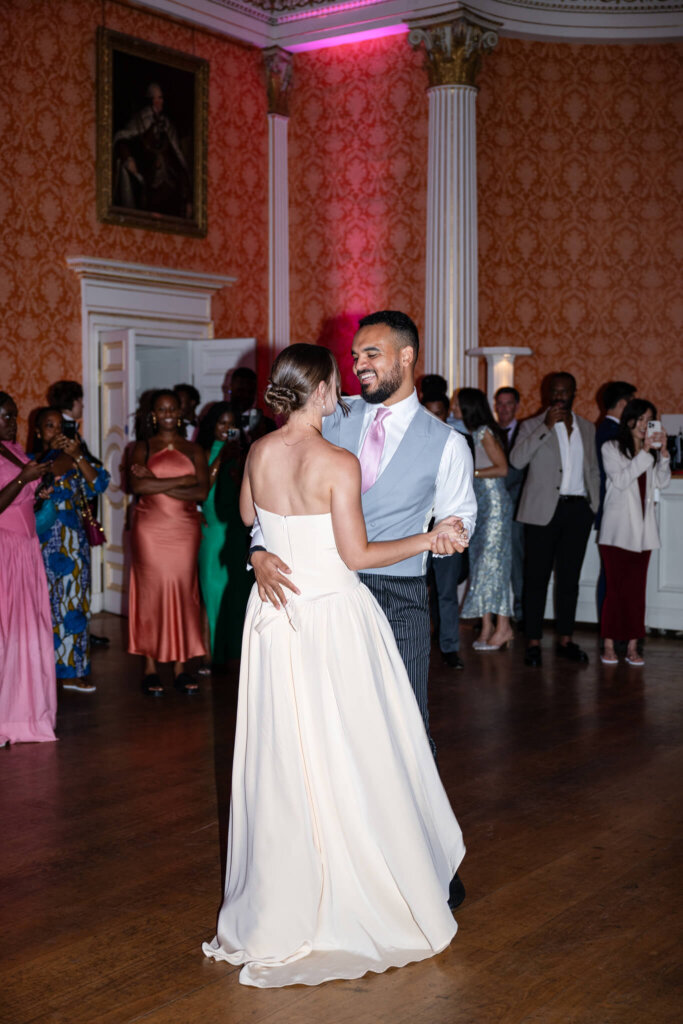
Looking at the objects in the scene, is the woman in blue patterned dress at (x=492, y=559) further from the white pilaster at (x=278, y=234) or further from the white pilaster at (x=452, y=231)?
the white pilaster at (x=278, y=234)

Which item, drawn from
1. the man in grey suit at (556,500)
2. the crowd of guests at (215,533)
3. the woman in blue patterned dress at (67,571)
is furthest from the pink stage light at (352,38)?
the woman in blue patterned dress at (67,571)

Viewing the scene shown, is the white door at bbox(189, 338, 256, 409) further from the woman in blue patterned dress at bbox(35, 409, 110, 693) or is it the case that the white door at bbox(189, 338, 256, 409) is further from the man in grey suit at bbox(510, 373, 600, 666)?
the woman in blue patterned dress at bbox(35, 409, 110, 693)

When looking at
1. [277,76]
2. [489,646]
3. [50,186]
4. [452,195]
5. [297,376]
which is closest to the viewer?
[297,376]

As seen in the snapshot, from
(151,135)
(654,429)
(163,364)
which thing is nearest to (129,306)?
Answer: (163,364)

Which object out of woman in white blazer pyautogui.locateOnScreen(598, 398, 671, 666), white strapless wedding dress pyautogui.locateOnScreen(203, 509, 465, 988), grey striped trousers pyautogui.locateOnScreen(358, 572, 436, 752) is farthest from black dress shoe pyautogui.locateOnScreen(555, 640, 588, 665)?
white strapless wedding dress pyautogui.locateOnScreen(203, 509, 465, 988)

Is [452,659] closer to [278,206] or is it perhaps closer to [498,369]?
[498,369]

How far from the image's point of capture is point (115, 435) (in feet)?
28.2

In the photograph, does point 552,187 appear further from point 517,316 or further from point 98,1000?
point 98,1000

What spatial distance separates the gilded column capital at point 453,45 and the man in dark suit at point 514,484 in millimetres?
2733

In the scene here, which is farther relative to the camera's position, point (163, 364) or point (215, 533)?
point (163, 364)

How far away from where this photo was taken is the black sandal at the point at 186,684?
19.8 ft

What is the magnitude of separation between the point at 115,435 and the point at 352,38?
4151 mm

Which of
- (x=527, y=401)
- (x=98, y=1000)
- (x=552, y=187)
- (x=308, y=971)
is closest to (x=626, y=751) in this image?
(x=308, y=971)

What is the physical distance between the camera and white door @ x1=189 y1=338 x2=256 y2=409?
925 centimetres
